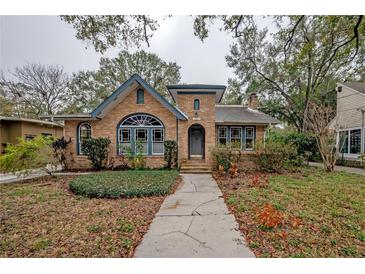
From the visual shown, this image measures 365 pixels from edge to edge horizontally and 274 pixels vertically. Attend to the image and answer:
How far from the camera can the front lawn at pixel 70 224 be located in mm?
2854

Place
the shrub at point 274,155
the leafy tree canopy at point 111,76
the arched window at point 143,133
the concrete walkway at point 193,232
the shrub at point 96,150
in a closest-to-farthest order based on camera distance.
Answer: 1. the concrete walkway at point 193,232
2. the shrub at point 274,155
3. the shrub at point 96,150
4. the arched window at point 143,133
5. the leafy tree canopy at point 111,76

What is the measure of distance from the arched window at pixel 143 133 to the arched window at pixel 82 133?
1.90 m

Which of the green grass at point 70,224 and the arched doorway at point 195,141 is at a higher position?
the arched doorway at point 195,141

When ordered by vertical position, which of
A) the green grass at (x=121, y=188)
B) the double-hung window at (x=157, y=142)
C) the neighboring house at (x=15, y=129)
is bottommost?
the green grass at (x=121, y=188)

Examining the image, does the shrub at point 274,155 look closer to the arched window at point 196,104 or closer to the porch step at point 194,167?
the porch step at point 194,167

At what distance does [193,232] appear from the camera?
3332 millimetres

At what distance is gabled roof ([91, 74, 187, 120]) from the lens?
9617mm

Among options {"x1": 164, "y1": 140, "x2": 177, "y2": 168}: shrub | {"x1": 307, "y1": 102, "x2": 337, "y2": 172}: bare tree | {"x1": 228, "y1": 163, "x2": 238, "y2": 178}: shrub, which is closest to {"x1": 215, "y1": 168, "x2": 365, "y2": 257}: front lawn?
{"x1": 228, "y1": 163, "x2": 238, "y2": 178}: shrub

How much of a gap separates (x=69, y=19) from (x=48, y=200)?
5.30m

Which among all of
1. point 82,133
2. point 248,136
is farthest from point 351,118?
point 82,133

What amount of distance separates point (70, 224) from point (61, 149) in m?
8.23

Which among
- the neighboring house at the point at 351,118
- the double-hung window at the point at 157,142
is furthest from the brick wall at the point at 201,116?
the neighboring house at the point at 351,118

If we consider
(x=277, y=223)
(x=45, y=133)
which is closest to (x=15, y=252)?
(x=277, y=223)
